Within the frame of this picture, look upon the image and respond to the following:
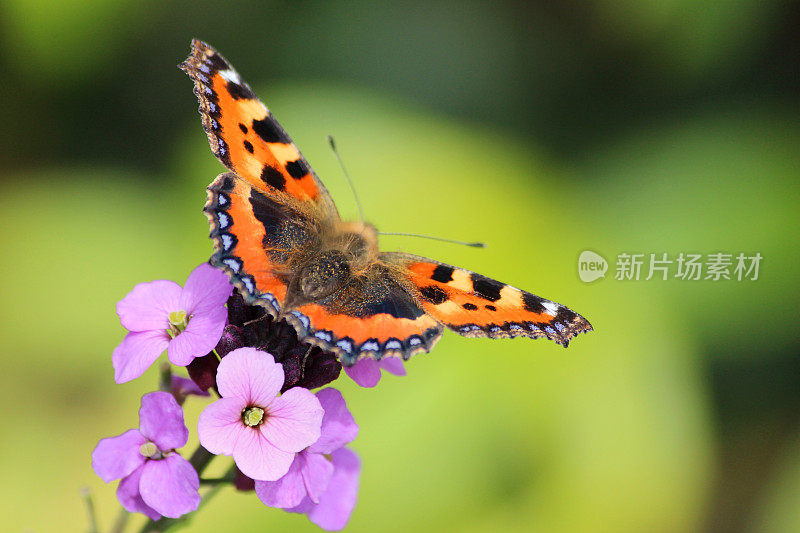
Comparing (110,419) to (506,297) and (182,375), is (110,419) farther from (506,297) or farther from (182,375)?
(506,297)

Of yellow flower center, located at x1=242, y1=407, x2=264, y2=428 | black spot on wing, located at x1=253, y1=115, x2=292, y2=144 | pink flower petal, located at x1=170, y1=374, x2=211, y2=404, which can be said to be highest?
black spot on wing, located at x1=253, y1=115, x2=292, y2=144

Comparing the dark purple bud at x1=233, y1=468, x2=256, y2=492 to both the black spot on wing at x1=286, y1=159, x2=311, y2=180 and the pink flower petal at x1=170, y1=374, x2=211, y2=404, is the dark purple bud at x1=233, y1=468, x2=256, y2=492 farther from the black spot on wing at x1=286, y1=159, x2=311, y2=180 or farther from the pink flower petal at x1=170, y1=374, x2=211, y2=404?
the black spot on wing at x1=286, y1=159, x2=311, y2=180

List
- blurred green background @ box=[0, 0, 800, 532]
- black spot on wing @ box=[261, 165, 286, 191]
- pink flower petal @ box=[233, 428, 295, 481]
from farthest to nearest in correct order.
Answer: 1. blurred green background @ box=[0, 0, 800, 532]
2. black spot on wing @ box=[261, 165, 286, 191]
3. pink flower petal @ box=[233, 428, 295, 481]

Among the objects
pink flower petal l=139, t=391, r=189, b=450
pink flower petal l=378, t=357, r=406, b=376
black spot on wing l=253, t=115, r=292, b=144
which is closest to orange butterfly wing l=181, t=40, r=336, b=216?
black spot on wing l=253, t=115, r=292, b=144

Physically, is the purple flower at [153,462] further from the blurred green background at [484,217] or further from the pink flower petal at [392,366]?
the blurred green background at [484,217]

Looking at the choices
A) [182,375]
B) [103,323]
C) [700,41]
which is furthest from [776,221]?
[103,323]

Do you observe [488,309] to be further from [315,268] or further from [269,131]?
[269,131]
